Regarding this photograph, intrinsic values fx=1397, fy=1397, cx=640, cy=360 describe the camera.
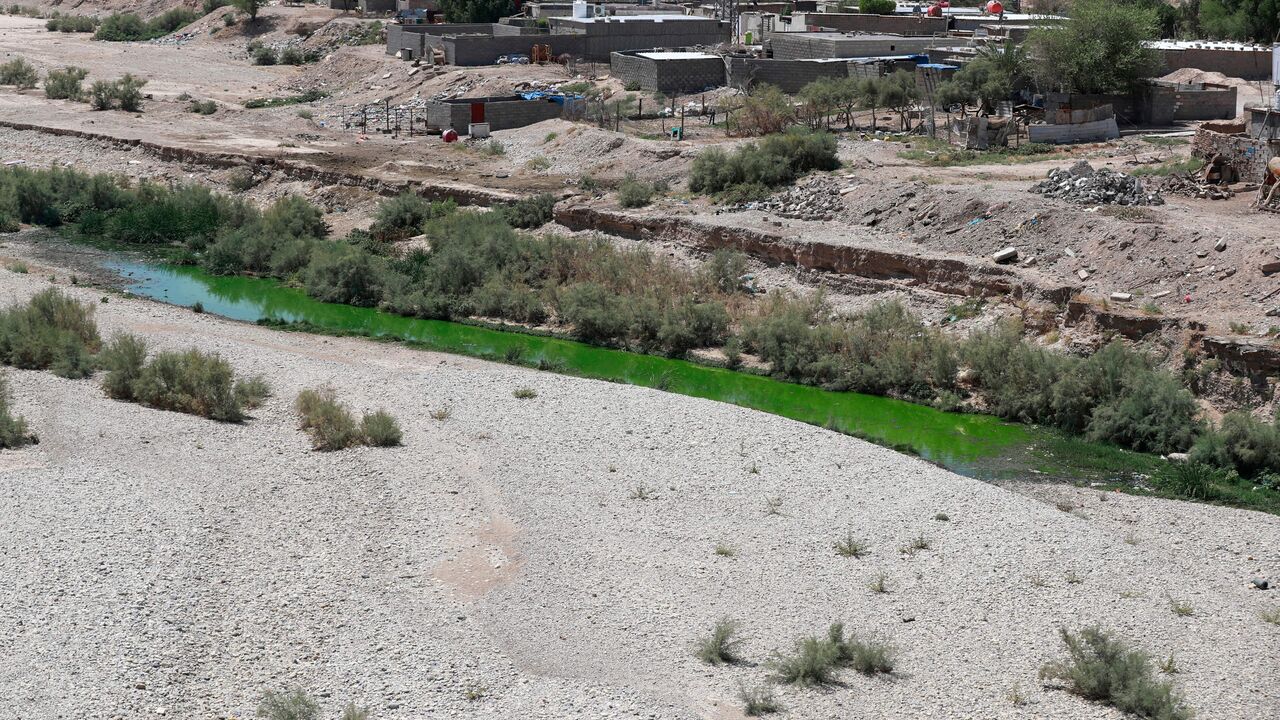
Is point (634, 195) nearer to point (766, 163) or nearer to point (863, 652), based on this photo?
point (766, 163)

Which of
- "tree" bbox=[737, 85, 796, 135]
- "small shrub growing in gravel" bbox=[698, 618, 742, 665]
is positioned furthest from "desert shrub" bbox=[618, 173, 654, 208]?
"small shrub growing in gravel" bbox=[698, 618, 742, 665]

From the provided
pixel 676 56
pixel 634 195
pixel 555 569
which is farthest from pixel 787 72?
pixel 555 569

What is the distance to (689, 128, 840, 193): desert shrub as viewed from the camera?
34531 mm

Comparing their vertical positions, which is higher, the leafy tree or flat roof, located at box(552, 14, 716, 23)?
the leafy tree

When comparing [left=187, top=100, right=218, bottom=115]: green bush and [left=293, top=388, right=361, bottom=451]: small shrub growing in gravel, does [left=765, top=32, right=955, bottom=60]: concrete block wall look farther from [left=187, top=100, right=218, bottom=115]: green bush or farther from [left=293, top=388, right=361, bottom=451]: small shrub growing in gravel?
[left=293, top=388, right=361, bottom=451]: small shrub growing in gravel

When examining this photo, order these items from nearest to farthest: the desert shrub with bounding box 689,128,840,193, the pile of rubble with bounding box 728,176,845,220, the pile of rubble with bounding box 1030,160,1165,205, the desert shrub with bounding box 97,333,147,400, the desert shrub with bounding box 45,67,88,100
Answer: the desert shrub with bounding box 97,333,147,400, the pile of rubble with bounding box 1030,160,1165,205, the pile of rubble with bounding box 728,176,845,220, the desert shrub with bounding box 689,128,840,193, the desert shrub with bounding box 45,67,88,100

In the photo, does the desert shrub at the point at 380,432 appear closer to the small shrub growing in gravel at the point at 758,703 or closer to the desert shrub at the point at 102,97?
the small shrub growing in gravel at the point at 758,703

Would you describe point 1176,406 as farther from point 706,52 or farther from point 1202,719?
point 706,52

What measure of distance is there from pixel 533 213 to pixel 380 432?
15915 millimetres

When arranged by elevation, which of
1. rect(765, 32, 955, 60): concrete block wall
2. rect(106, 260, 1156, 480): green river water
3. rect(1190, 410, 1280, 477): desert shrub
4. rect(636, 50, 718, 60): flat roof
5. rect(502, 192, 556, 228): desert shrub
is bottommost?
rect(106, 260, 1156, 480): green river water

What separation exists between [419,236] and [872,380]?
14.9 m

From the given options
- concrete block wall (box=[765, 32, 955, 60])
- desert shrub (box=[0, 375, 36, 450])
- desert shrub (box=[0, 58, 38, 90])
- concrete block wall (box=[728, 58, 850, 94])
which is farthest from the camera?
desert shrub (box=[0, 58, 38, 90])

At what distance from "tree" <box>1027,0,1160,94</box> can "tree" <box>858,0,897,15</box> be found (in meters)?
22.7

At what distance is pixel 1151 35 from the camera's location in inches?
1582
